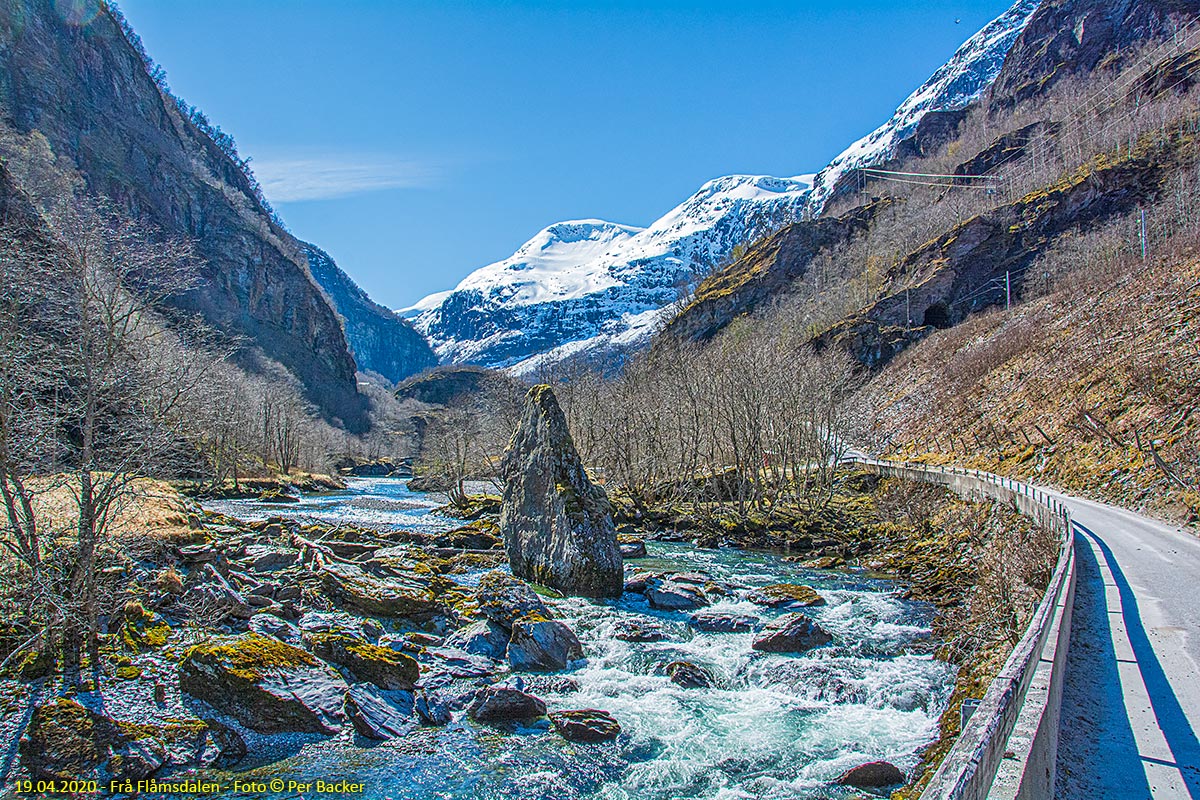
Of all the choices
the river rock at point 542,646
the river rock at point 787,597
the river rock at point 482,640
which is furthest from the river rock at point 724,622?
the river rock at point 482,640

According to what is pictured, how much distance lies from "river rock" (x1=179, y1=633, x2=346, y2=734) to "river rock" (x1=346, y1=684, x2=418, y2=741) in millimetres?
250

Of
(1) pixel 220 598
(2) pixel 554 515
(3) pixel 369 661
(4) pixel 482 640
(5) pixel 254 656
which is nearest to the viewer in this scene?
(5) pixel 254 656

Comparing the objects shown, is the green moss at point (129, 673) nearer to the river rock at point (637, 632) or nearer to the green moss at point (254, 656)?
the green moss at point (254, 656)

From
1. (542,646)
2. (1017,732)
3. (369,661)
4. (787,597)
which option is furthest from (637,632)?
(1017,732)

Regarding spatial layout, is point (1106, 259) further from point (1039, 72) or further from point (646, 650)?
point (1039, 72)

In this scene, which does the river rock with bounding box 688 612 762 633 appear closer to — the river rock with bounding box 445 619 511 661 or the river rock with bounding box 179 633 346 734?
the river rock with bounding box 445 619 511 661

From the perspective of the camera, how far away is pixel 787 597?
65.0 ft

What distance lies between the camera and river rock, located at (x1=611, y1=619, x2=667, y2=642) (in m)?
16.1

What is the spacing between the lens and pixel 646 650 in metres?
15.4

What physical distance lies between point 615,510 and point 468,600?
2185 cm

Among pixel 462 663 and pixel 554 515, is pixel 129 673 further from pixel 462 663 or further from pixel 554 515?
pixel 554 515

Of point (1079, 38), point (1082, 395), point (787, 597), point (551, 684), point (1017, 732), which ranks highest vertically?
point (1079, 38)

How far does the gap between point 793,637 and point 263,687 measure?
11091 mm

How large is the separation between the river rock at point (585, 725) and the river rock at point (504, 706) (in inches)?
14.9
